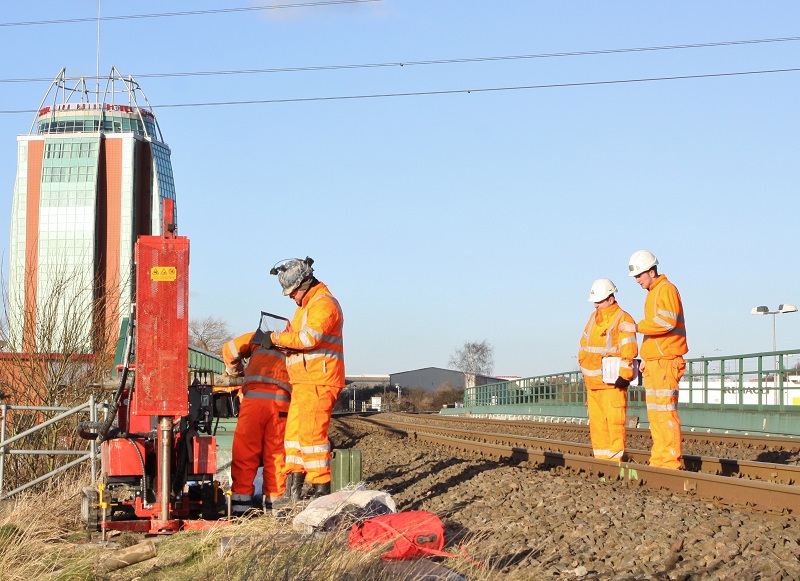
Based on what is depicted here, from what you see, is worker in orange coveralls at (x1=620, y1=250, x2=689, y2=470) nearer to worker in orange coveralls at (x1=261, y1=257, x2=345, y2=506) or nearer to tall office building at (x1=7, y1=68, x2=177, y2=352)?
worker in orange coveralls at (x1=261, y1=257, x2=345, y2=506)

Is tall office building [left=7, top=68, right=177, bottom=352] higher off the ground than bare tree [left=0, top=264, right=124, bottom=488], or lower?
higher

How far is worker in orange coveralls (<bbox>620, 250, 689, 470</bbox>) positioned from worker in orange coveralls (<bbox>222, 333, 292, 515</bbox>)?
3879 millimetres

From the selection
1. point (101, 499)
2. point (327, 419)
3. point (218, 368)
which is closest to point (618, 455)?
point (327, 419)

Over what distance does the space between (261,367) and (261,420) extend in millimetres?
427

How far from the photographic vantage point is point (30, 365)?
48.4ft

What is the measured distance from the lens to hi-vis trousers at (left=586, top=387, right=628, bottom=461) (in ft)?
37.3

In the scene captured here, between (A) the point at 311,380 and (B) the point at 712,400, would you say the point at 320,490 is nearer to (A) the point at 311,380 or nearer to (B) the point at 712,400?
(A) the point at 311,380

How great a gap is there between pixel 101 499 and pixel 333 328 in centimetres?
215

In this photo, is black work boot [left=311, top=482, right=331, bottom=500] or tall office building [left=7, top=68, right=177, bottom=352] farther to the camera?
tall office building [left=7, top=68, right=177, bottom=352]

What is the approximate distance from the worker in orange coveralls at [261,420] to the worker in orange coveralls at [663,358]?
12.7 ft

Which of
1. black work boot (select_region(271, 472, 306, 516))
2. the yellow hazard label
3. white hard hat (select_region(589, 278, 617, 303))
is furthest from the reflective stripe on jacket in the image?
white hard hat (select_region(589, 278, 617, 303))

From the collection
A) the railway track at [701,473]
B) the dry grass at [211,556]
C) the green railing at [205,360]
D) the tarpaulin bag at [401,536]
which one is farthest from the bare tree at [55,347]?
the tarpaulin bag at [401,536]

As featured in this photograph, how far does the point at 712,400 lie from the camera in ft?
89.9

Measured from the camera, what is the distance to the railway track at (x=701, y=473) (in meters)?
7.84
